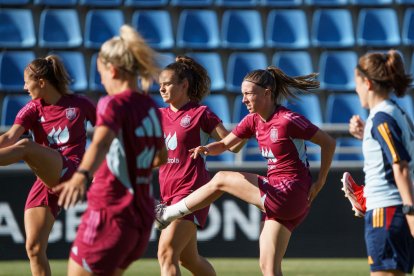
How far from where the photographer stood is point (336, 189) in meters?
11.2

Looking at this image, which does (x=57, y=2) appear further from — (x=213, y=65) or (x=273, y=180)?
(x=273, y=180)

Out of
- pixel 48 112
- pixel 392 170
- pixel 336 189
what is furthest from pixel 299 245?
pixel 392 170

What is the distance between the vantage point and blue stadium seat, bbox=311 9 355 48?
47.1 feet

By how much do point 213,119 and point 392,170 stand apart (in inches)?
98.3

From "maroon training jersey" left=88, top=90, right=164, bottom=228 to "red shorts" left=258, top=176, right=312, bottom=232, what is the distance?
1.78m

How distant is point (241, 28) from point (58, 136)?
7942 mm

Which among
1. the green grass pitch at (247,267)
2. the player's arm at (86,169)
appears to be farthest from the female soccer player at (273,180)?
the green grass pitch at (247,267)

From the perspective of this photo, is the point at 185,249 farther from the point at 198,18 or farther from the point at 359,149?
the point at 198,18

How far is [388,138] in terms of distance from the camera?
4.83m

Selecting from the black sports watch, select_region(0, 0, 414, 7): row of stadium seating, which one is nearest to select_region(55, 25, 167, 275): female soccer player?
the black sports watch

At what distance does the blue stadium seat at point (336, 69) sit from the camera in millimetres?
14062

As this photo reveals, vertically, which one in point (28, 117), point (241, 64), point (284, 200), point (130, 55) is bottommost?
point (284, 200)

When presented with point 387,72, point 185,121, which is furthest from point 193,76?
point 387,72

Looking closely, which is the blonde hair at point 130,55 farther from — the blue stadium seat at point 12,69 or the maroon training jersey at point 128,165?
the blue stadium seat at point 12,69
